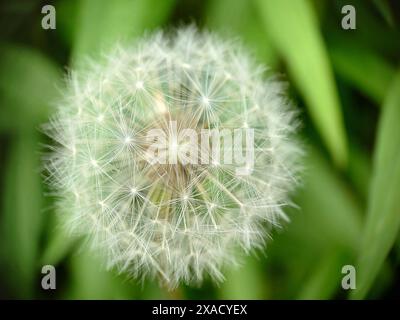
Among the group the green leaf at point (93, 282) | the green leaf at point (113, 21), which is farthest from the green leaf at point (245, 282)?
the green leaf at point (113, 21)

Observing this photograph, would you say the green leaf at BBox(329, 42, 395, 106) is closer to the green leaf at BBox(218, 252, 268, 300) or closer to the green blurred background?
the green blurred background

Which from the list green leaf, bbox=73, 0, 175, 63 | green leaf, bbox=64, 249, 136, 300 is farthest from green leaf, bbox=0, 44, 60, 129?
green leaf, bbox=64, 249, 136, 300

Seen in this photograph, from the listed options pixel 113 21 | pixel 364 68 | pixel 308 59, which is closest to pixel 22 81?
pixel 113 21

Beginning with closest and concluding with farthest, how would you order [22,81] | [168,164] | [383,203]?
[168,164] → [383,203] → [22,81]

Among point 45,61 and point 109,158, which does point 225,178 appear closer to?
point 109,158

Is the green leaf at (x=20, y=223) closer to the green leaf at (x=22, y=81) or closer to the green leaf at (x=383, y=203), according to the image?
the green leaf at (x=22, y=81)

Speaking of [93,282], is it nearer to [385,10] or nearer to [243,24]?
[243,24]
